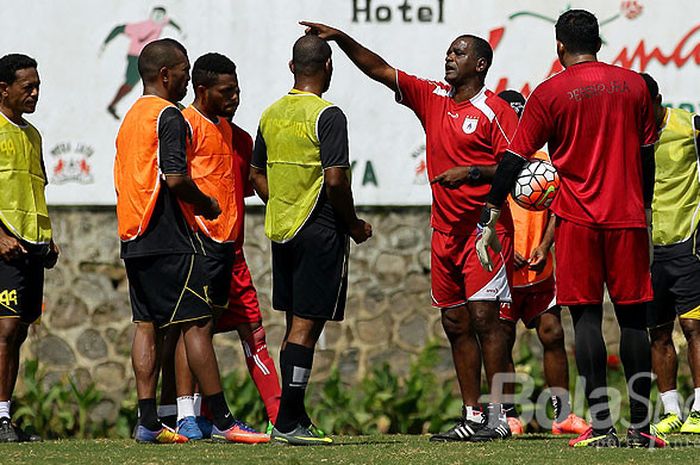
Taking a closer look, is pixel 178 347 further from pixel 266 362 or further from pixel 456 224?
pixel 456 224

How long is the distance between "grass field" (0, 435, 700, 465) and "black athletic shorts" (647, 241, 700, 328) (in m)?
1.52

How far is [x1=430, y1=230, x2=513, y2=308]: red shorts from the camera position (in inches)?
300

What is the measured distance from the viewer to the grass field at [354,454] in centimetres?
652

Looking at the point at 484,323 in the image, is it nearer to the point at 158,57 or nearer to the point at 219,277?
the point at 219,277

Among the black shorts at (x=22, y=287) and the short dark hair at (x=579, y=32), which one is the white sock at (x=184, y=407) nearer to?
the black shorts at (x=22, y=287)

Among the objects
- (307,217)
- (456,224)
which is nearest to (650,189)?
(456,224)

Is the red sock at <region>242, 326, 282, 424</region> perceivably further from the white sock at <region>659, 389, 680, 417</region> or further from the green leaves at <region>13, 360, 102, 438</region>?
the green leaves at <region>13, 360, 102, 438</region>

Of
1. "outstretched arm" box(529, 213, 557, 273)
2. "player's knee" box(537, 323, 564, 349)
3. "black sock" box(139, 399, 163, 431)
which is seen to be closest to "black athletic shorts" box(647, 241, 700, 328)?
"player's knee" box(537, 323, 564, 349)

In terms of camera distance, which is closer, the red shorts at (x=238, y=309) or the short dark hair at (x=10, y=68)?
the short dark hair at (x=10, y=68)

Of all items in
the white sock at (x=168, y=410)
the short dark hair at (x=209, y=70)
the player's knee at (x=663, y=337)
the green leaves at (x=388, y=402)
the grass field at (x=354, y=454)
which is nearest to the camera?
the grass field at (x=354, y=454)

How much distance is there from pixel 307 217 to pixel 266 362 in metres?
1.20

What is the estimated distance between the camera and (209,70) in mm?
8164

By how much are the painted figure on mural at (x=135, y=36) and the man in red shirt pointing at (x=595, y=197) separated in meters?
4.80

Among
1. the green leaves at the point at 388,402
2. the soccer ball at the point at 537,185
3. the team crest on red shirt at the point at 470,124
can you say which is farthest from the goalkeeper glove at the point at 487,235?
the green leaves at the point at 388,402
